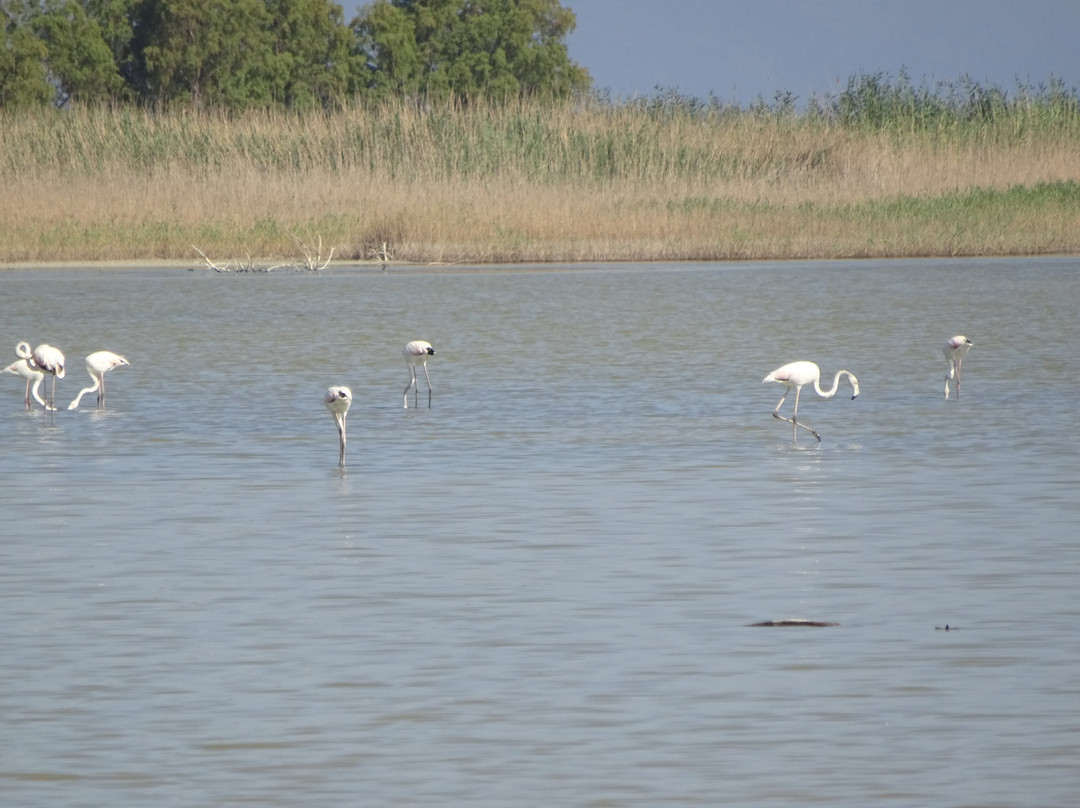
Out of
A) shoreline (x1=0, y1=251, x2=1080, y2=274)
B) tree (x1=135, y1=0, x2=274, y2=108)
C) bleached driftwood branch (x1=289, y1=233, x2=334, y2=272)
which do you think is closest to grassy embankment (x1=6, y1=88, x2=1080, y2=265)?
shoreline (x1=0, y1=251, x2=1080, y2=274)

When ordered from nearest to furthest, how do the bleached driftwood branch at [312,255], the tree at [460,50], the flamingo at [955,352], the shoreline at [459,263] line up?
the flamingo at [955,352] → the bleached driftwood branch at [312,255] → the shoreline at [459,263] → the tree at [460,50]

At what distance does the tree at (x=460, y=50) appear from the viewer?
45.4 metres

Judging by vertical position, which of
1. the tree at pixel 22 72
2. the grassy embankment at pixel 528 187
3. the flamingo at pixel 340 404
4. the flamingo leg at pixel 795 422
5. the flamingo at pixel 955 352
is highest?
the tree at pixel 22 72

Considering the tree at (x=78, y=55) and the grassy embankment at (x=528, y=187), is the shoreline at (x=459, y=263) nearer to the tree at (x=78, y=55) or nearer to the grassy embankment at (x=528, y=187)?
the grassy embankment at (x=528, y=187)

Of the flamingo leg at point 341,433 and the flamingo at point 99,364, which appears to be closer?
the flamingo leg at point 341,433

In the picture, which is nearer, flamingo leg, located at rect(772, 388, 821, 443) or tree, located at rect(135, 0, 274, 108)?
flamingo leg, located at rect(772, 388, 821, 443)

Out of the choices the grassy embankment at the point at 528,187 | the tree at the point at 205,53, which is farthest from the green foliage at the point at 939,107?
the tree at the point at 205,53

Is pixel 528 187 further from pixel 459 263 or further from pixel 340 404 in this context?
pixel 340 404

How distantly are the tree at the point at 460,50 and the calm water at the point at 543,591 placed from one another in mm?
32864

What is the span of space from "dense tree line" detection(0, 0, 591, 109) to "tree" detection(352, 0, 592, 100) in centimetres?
4

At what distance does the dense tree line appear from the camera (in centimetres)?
4081

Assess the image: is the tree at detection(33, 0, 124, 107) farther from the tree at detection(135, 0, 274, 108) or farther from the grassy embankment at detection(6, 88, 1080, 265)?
the grassy embankment at detection(6, 88, 1080, 265)

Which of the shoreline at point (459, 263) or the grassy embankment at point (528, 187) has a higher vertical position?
the grassy embankment at point (528, 187)

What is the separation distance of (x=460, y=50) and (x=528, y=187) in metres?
22.5
